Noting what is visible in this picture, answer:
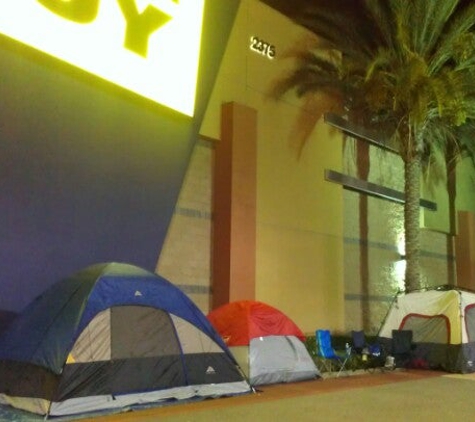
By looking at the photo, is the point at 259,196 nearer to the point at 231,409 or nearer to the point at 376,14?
the point at 376,14

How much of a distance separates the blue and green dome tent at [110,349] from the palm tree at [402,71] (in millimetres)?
8916

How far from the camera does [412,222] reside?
17.8 meters

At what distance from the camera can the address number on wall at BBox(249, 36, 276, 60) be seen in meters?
16.8

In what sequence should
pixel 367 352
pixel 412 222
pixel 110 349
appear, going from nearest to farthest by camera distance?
pixel 110 349 → pixel 367 352 → pixel 412 222

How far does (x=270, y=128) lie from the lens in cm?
1697

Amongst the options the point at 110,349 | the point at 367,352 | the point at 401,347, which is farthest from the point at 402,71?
the point at 110,349

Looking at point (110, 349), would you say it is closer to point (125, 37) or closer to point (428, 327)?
point (125, 37)

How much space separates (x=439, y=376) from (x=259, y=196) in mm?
5893

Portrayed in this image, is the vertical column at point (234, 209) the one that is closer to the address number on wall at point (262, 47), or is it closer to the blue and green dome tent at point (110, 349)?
the address number on wall at point (262, 47)

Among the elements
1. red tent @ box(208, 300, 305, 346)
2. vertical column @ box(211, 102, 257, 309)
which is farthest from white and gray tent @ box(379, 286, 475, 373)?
red tent @ box(208, 300, 305, 346)

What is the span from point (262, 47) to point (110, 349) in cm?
1043

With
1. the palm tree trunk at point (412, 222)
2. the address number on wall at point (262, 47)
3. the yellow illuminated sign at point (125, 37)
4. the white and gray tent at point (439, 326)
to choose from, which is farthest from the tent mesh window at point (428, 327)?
the address number on wall at point (262, 47)

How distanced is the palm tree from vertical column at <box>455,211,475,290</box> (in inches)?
218

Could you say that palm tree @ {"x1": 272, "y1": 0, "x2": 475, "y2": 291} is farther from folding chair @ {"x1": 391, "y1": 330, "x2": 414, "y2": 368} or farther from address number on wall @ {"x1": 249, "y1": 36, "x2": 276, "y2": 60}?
folding chair @ {"x1": 391, "y1": 330, "x2": 414, "y2": 368}
